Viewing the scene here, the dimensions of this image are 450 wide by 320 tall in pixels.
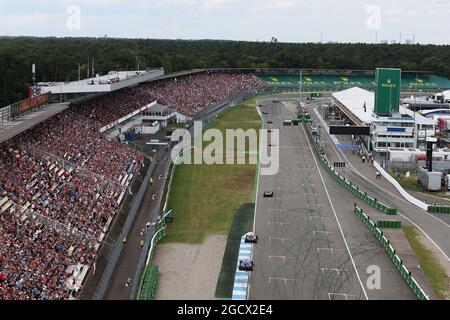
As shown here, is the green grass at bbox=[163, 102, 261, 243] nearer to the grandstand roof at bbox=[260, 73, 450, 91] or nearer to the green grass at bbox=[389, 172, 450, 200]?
the green grass at bbox=[389, 172, 450, 200]

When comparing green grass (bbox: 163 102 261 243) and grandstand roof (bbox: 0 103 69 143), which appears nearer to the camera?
grandstand roof (bbox: 0 103 69 143)

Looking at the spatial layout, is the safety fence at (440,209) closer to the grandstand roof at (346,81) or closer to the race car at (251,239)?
the race car at (251,239)

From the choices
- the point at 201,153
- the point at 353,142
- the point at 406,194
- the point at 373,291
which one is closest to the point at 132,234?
the point at 373,291

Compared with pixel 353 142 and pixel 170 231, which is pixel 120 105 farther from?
pixel 170 231

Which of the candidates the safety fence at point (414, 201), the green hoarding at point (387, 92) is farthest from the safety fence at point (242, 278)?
the green hoarding at point (387, 92)

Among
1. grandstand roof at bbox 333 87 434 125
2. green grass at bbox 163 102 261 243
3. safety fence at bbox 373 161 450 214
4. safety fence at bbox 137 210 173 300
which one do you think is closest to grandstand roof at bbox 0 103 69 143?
safety fence at bbox 137 210 173 300
